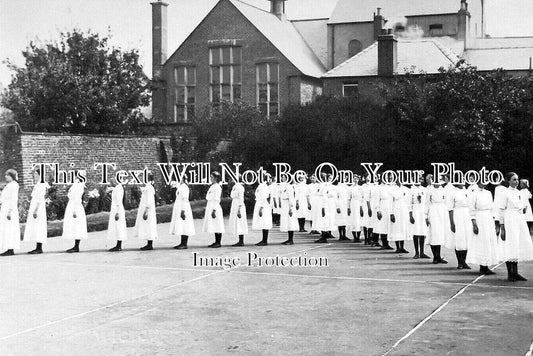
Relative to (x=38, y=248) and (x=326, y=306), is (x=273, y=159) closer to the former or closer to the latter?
(x=38, y=248)

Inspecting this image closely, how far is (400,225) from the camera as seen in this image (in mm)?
18453

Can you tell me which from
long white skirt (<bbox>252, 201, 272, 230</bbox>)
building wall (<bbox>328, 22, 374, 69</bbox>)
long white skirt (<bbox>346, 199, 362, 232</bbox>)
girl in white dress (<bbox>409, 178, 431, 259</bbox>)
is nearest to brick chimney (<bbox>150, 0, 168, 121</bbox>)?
building wall (<bbox>328, 22, 374, 69</bbox>)

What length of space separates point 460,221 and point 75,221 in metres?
9.29

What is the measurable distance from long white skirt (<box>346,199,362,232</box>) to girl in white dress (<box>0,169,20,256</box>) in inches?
362

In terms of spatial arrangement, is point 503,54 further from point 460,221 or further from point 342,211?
point 460,221

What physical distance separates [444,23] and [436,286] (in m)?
44.5

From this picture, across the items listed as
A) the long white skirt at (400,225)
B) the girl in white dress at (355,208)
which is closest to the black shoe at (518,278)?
the long white skirt at (400,225)

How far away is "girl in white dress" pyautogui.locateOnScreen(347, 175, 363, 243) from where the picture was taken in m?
20.8

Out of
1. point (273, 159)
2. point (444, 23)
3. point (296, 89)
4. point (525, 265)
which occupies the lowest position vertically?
point (525, 265)

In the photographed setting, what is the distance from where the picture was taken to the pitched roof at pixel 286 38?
4753cm

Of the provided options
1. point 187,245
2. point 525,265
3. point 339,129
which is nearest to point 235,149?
point 339,129

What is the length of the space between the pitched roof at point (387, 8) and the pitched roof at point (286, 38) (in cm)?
409

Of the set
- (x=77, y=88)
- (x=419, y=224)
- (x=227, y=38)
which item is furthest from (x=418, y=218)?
(x=227, y=38)

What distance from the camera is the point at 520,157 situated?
90.9 feet
